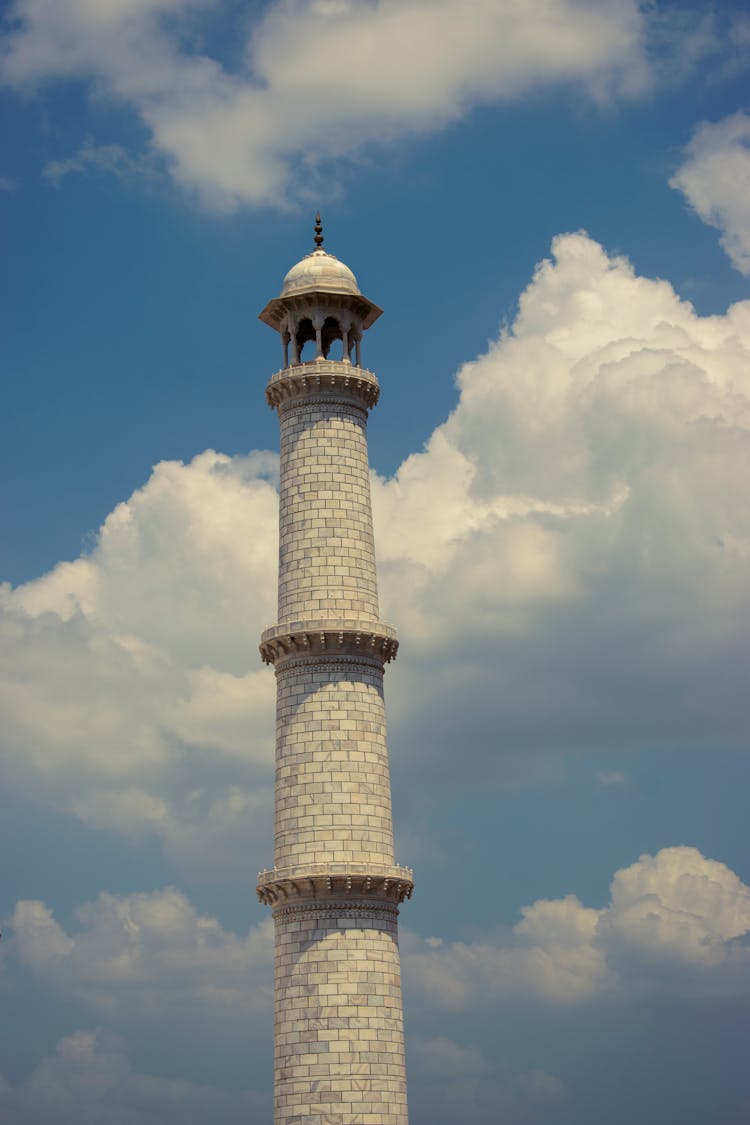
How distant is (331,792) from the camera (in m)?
53.8

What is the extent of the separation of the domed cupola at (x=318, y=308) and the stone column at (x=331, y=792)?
2.21 metres

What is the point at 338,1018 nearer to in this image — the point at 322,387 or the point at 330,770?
the point at 330,770

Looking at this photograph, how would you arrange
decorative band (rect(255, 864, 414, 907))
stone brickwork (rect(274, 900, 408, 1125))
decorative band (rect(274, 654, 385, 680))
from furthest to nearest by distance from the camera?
decorative band (rect(274, 654, 385, 680)) → decorative band (rect(255, 864, 414, 907)) → stone brickwork (rect(274, 900, 408, 1125))

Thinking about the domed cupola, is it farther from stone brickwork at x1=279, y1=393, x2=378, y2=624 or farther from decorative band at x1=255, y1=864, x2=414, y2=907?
decorative band at x1=255, y1=864, x2=414, y2=907

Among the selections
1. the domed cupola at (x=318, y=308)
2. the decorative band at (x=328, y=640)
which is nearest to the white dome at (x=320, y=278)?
the domed cupola at (x=318, y=308)

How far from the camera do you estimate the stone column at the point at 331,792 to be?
51.6 m

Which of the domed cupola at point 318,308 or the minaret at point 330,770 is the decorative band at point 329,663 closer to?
the minaret at point 330,770

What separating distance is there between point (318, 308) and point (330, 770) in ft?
63.2

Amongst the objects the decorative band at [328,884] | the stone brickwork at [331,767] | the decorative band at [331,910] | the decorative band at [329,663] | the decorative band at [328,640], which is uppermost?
the decorative band at [328,640]

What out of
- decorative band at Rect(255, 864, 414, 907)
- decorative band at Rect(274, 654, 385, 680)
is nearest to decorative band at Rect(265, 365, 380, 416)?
decorative band at Rect(274, 654, 385, 680)

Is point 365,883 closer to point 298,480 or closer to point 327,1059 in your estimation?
point 327,1059

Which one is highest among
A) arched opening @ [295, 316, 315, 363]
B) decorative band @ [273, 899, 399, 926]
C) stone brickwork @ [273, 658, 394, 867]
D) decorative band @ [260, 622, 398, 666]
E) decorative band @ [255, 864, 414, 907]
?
arched opening @ [295, 316, 315, 363]

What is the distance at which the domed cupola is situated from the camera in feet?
200

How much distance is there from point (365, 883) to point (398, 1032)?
540 centimetres
